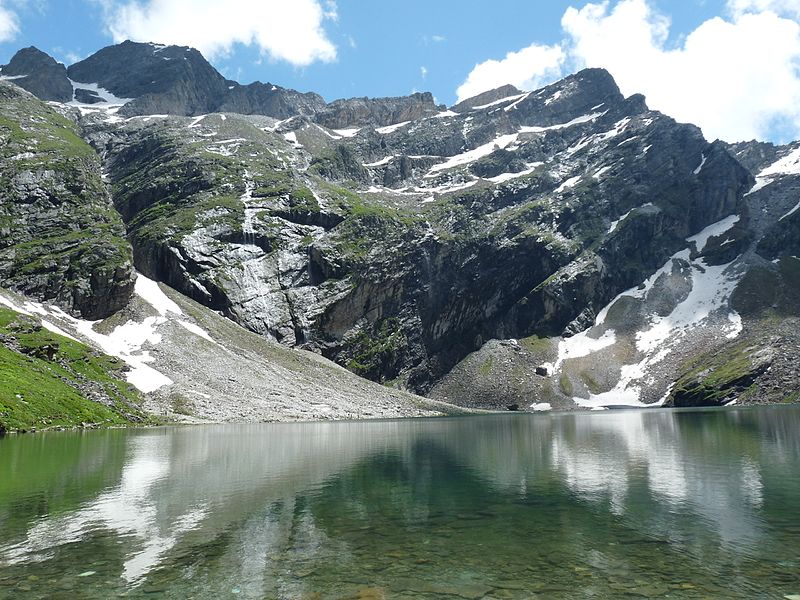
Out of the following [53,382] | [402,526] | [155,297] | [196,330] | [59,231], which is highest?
[59,231]

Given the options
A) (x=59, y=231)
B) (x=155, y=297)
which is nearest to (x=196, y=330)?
(x=155, y=297)

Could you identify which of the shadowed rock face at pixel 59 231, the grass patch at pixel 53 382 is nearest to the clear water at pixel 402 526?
the grass patch at pixel 53 382

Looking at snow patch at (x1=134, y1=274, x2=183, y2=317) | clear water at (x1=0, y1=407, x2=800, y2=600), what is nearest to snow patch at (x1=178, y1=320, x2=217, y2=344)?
snow patch at (x1=134, y1=274, x2=183, y2=317)

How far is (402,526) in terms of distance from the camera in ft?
72.2

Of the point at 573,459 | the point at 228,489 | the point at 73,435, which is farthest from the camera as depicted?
the point at 73,435

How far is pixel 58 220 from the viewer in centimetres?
16012

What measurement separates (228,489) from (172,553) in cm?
1294

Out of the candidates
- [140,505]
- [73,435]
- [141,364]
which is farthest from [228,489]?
[141,364]

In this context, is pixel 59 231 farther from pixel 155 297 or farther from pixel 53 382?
pixel 53 382

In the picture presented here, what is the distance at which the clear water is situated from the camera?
597 inches

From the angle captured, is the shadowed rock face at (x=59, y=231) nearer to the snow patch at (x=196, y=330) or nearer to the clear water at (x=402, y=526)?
the snow patch at (x=196, y=330)

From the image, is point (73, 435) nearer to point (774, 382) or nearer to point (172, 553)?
point (172, 553)

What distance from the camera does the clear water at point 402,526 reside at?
1517 cm

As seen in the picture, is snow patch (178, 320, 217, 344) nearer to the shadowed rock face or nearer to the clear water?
the shadowed rock face
